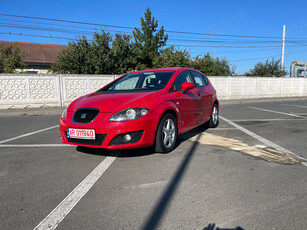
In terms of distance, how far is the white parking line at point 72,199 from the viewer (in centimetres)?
203

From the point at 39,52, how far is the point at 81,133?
32.3 m

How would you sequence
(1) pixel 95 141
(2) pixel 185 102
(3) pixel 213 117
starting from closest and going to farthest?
(1) pixel 95 141
(2) pixel 185 102
(3) pixel 213 117

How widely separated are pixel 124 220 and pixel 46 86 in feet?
40.1

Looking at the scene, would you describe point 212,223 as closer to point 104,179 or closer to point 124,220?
point 124,220

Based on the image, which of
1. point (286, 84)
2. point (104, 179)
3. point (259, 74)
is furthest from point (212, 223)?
point (259, 74)

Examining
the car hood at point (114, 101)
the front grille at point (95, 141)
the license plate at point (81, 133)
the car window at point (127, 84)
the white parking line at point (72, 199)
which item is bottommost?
the white parking line at point (72, 199)

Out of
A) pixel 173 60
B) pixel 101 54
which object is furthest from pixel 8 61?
pixel 173 60

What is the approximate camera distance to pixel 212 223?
200 centimetres

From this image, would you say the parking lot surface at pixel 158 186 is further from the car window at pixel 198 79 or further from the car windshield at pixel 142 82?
the car window at pixel 198 79

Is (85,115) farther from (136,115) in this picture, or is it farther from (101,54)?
(101,54)

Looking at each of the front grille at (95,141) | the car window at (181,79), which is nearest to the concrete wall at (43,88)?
the car window at (181,79)

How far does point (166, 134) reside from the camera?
397cm

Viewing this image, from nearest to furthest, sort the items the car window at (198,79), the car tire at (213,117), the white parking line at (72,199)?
the white parking line at (72,199)
the car window at (198,79)
the car tire at (213,117)

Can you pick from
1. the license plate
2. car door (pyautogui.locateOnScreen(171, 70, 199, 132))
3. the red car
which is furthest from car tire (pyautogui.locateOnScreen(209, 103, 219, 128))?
the license plate
